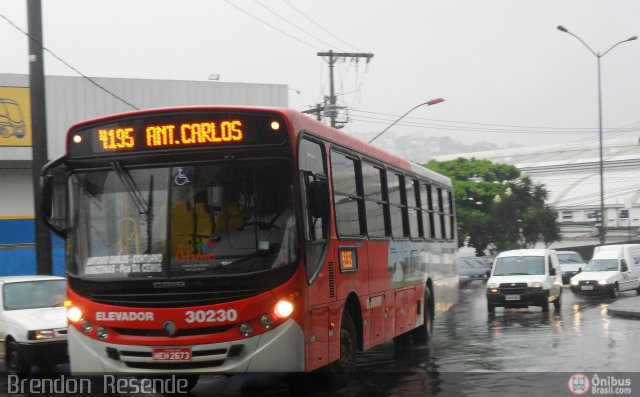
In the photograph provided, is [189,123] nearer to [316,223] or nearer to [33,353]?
[316,223]

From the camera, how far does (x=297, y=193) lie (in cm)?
883

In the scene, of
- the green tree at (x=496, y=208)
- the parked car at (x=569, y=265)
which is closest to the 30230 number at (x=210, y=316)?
the parked car at (x=569, y=265)

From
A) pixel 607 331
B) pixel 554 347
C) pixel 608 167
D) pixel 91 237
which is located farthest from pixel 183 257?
pixel 608 167

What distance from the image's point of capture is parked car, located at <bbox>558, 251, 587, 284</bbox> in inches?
1668

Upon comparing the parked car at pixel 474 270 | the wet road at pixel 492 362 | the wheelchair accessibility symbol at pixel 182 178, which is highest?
the wheelchair accessibility symbol at pixel 182 178

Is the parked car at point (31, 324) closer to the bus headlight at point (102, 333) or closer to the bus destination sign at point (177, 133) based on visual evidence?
the bus headlight at point (102, 333)

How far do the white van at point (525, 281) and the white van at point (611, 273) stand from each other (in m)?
5.71

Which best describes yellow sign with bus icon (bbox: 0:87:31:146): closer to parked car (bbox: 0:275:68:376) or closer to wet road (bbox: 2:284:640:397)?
parked car (bbox: 0:275:68:376)

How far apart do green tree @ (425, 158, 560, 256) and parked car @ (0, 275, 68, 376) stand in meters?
45.6

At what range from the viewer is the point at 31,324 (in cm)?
1251

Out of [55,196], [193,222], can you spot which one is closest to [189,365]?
[193,222]

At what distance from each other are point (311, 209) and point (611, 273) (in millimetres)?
25579
